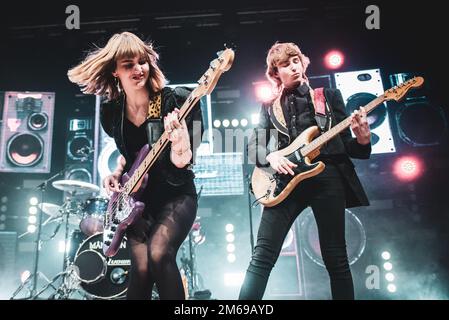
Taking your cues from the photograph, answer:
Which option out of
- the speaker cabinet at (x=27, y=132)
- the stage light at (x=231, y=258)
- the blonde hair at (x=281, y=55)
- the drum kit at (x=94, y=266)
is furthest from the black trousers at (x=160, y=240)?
the speaker cabinet at (x=27, y=132)

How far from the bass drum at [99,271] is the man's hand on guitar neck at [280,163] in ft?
8.01

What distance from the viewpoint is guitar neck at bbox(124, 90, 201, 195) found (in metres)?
2.22

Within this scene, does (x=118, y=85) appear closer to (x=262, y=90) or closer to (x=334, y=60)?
(x=262, y=90)

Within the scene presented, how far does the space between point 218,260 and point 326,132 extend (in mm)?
3687

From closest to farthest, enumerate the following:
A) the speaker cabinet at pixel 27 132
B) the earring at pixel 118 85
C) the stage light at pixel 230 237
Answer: the earring at pixel 118 85 < the stage light at pixel 230 237 < the speaker cabinet at pixel 27 132

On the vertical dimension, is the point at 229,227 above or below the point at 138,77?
below

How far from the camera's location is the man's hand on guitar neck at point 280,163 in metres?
2.43

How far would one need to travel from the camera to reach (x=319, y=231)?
2.37 m

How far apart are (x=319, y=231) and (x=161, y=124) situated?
45.1 inches

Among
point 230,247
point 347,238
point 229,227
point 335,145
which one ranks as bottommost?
point 230,247

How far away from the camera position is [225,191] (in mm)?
5945

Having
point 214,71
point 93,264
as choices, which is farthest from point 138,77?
point 93,264

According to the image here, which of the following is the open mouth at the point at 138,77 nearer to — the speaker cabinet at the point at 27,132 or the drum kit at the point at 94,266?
the drum kit at the point at 94,266
